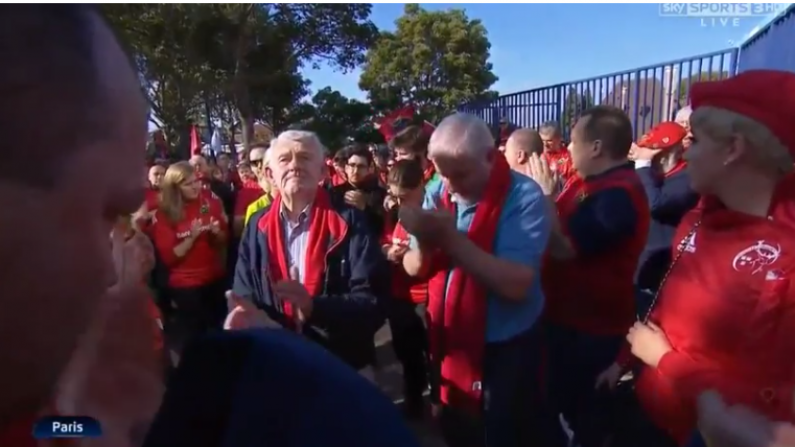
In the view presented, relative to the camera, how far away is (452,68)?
2594 centimetres

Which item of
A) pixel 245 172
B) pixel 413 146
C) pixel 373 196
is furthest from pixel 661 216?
pixel 245 172

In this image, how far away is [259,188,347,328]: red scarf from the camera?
2783 mm

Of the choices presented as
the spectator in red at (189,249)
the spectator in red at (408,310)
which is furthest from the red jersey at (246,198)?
the spectator in red at (408,310)

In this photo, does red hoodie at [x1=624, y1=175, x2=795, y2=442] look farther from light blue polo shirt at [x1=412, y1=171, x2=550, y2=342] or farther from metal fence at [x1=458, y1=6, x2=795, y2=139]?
metal fence at [x1=458, y1=6, x2=795, y2=139]

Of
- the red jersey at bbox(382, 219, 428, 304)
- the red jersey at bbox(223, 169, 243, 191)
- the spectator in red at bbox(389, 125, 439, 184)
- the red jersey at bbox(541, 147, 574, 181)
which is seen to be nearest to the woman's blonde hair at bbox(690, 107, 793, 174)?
the red jersey at bbox(382, 219, 428, 304)

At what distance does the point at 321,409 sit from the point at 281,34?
54.9 feet

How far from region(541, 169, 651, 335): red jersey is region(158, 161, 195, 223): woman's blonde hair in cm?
256

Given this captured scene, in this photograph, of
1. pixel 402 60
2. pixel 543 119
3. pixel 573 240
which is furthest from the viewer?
pixel 402 60

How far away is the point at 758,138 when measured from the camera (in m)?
1.87

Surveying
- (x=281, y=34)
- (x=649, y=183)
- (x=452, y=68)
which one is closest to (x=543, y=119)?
(x=649, y=183)

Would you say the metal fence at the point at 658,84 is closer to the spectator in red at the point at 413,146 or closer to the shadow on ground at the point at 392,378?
the spectator in red at the point at 413,146

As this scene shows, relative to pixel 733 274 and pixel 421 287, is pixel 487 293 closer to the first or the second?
pixel 733 274

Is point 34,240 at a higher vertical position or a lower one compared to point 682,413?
higher

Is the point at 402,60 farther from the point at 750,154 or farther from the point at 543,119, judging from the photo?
the point at 750,154
